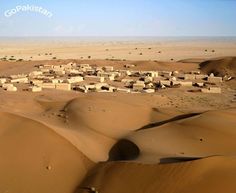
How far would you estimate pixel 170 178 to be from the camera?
22.3 feet

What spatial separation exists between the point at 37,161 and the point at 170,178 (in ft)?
9.23

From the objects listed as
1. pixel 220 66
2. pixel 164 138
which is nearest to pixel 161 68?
pixel 220 66

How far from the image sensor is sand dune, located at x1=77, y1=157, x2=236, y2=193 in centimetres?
650

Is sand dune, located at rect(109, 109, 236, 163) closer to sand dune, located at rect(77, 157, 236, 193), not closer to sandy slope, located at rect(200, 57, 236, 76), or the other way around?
sand dune, located at rect(77, 157, 236, 193)

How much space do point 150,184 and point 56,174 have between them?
1.95 m

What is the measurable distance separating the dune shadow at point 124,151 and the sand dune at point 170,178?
4.56 ft

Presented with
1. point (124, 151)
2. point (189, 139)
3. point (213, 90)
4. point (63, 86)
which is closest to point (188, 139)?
point (189, 139)

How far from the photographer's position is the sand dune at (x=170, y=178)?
6.50m

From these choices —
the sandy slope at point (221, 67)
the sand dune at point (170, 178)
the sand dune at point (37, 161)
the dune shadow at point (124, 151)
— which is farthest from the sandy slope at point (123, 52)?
the sand dune at point (170, 178)

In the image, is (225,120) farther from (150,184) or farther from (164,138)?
(150,184)

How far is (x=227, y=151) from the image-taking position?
30.8ft

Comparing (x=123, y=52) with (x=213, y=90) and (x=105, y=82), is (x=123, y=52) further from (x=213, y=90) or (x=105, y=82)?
(x=213, y=90)

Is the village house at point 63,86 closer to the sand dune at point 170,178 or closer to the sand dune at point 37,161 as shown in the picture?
the sand dune at point 37,161

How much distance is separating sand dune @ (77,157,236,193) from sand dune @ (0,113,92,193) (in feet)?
1.69
